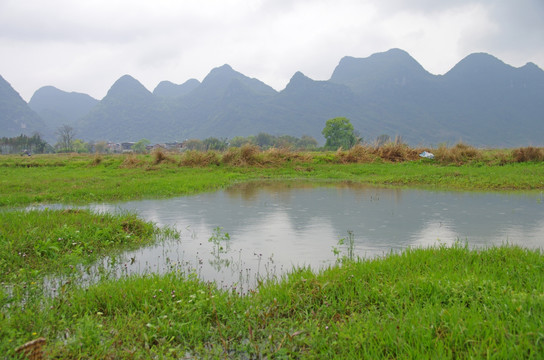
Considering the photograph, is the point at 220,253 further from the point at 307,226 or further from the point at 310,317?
the point at 310,317

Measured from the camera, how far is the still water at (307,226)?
207 inches

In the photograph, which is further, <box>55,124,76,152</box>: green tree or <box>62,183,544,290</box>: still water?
<box>55,124,76,152</box>: green tree

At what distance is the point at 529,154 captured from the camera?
805 inches

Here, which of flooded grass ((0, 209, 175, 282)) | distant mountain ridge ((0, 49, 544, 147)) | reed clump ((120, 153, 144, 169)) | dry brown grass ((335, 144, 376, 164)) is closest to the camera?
flooded grass ((0, 209, 175, 282))

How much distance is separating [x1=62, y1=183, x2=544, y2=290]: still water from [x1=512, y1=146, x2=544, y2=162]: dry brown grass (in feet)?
35.2

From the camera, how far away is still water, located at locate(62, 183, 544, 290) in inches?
207

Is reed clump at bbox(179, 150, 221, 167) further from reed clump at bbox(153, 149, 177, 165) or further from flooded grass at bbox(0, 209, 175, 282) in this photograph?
flooded grass at bbox(0, 209, 175, 282)

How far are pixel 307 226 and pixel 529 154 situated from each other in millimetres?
18660

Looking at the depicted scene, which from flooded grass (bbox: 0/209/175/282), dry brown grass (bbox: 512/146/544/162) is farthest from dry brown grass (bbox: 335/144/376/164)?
flooded grass (bbox: 0/209/175/282)

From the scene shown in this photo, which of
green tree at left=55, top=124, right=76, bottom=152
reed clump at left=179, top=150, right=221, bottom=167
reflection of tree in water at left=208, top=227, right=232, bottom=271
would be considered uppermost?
green tree at left=55, top=124, right=76, bottom=152

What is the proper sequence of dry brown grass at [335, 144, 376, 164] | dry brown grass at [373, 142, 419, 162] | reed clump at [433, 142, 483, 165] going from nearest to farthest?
reed clump at [433, 142, 483, 165] < dry brown grass at [335, 144, 376, 164] < dry brown grass at [373, 142, 419, 162]

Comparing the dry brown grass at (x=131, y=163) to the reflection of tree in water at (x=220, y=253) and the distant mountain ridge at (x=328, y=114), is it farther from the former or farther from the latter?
the distant mountain ridge at (x=328, y=114)

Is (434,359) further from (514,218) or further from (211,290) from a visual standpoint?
(514,218)

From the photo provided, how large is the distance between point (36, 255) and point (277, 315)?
386 cm
